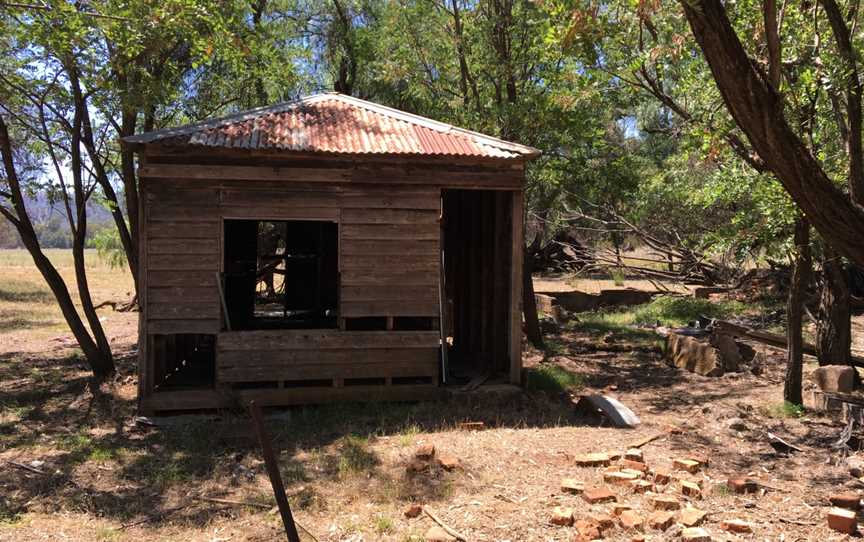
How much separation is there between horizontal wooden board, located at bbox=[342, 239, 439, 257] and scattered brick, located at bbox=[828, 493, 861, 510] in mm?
5336

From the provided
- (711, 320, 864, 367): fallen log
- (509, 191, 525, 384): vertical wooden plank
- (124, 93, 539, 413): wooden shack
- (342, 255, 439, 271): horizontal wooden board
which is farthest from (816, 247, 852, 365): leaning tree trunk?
(342, 255, 439, 271): horizontal wooden board

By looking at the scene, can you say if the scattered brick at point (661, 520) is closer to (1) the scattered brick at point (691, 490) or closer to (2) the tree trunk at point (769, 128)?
(1) the scattered brick at point (691, 490)

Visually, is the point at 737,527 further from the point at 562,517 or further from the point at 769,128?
the point at 769,128

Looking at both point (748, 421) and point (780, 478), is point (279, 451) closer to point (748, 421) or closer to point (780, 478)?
point (780, 478)

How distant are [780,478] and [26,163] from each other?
43.0 feet

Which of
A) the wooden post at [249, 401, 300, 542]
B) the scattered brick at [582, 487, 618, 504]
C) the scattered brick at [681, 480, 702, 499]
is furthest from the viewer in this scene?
the scattered brick at [681, 480, 702, 499]

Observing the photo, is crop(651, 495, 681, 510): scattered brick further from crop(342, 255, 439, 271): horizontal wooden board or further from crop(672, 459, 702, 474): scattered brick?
crop(342, 255, 439, 271): horizontal wooden board

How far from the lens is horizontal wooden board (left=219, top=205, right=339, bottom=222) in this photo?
8.73 m

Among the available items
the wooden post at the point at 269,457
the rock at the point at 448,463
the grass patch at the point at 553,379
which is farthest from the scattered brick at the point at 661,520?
the grass patch at the point at 553,379

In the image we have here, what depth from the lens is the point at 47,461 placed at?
712cm

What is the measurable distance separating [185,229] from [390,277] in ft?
8.76

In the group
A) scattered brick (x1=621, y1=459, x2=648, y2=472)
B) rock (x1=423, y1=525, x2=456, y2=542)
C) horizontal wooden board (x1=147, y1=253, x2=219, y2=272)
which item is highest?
horizontal wooden board (x1=147, y1=253, x2=219, y2=272)

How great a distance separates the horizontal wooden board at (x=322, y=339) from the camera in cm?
884

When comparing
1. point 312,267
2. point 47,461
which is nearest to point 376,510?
point 47,461
